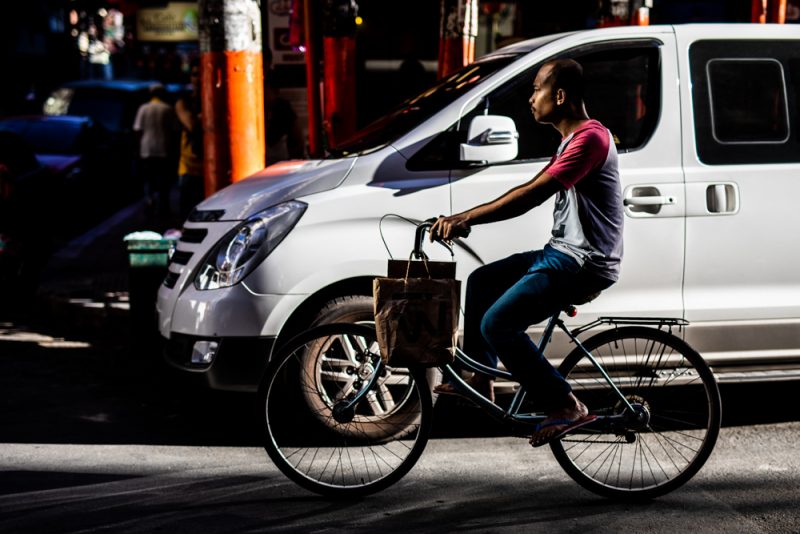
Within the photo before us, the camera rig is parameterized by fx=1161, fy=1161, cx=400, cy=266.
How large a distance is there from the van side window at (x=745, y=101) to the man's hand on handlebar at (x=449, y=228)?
2.02 m

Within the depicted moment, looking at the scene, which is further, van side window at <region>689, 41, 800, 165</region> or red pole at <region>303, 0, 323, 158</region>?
red pole at <region>303, 0, 323, 158</region>

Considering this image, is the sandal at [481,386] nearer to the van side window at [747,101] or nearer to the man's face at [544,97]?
the man's face at [544,97]

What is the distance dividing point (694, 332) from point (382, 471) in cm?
189

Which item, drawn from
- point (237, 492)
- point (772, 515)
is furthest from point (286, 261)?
point (772, 515)

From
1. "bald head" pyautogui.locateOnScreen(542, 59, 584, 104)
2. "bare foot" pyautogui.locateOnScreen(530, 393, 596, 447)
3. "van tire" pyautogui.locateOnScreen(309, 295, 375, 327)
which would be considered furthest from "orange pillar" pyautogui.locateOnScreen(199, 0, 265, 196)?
"bare foot" pyautogui.locateOnScreen(530, 393, 596, 447)

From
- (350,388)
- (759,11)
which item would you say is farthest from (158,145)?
(350,388)

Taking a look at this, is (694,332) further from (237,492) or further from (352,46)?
(352,46)

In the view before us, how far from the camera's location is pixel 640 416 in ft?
15.6

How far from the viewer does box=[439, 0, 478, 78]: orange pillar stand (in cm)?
1095

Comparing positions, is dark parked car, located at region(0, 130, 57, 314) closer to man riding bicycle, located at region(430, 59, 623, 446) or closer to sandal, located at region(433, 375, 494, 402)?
sandal, located at region(433, 375, 494, 402)

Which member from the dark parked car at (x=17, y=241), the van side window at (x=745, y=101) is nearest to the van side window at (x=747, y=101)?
the van side window at (x=745, y=101)

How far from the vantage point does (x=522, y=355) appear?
15.1ft

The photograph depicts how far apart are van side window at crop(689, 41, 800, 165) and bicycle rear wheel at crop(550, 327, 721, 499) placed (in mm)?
1493

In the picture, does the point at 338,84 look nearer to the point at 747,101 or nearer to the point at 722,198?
the point at 747,101
